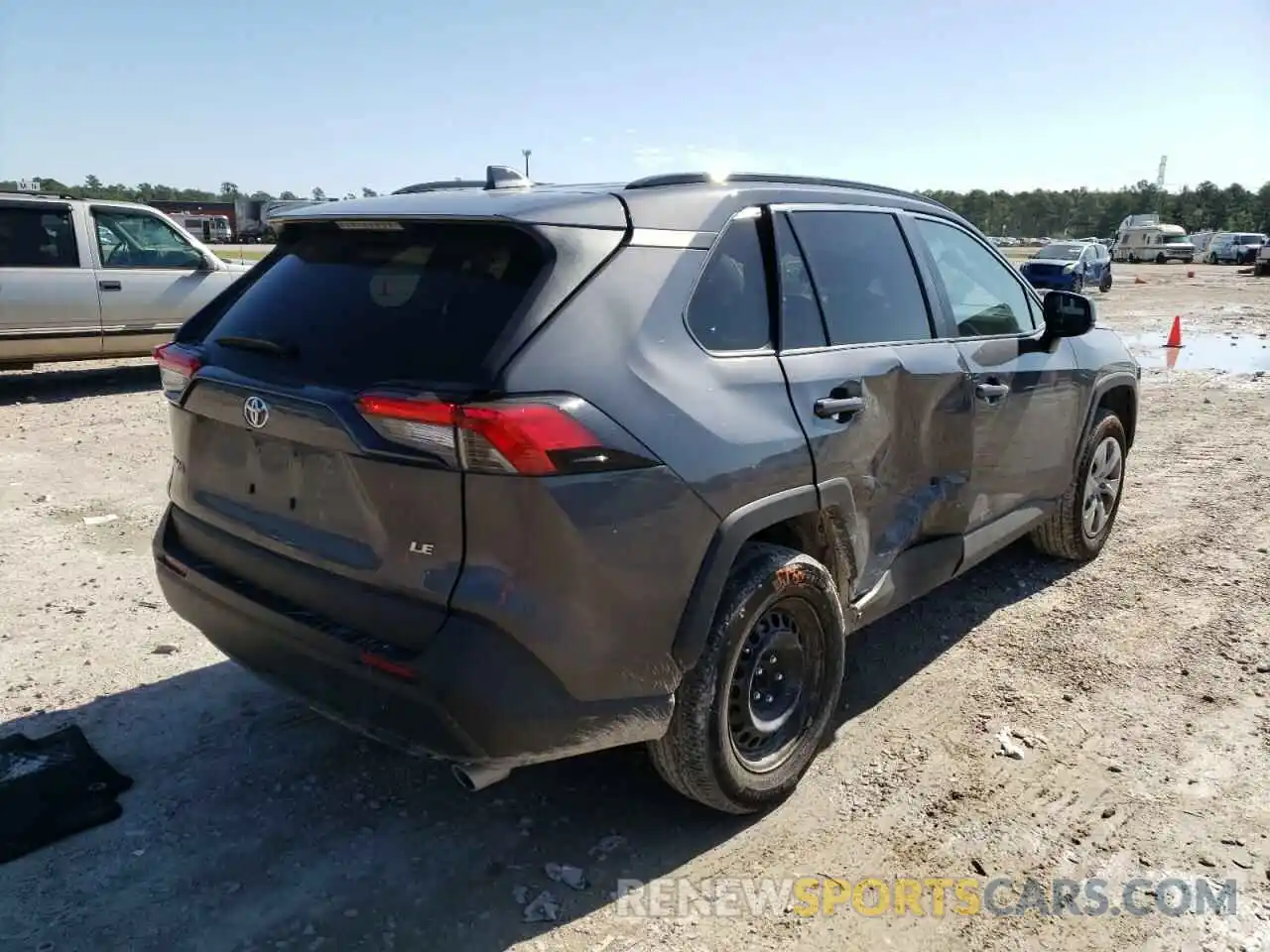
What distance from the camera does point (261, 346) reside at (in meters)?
2.80

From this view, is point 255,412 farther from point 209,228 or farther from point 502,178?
point 209,228

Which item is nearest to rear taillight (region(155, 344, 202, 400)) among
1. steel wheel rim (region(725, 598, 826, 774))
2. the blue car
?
steel wheel rim (region(725, 598, 826, 774))

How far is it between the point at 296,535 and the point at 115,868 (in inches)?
42.9

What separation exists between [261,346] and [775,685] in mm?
1906

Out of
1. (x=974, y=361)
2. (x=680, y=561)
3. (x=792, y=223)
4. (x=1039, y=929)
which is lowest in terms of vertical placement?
(x=1039, y=929)

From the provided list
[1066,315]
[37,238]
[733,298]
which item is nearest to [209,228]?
[37,238]

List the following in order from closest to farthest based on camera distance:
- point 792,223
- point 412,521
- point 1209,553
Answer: point 412,521 < point 792,223 < point 1209,553

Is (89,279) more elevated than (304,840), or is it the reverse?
(89,279)

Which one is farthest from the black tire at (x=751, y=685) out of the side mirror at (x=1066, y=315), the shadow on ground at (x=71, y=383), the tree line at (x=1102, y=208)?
the tree line at (x=1102, y=208)

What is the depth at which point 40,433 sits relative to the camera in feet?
25.9

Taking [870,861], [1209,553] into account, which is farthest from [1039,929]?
[1209,553]

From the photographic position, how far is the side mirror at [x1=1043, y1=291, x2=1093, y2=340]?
4535 mm

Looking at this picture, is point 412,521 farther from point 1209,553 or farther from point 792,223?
point 1209,553

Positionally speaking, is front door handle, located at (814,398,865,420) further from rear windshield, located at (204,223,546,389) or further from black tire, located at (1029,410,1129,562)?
black tire, located at (1029,410,1129,562)
